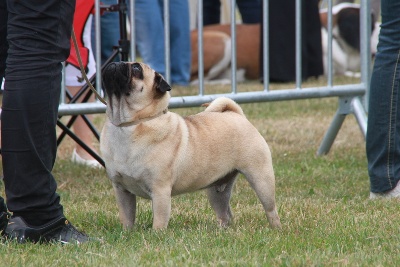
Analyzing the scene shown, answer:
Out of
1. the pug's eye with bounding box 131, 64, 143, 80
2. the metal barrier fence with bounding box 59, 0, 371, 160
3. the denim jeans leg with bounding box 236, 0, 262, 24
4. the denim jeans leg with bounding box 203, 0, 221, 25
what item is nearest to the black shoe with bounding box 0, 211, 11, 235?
the pug's eye with bounding box 131, 64, 143, 80

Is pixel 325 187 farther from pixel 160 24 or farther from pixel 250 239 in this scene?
pixel 160 24

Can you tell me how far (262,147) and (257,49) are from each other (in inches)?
295

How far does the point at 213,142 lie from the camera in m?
3.69

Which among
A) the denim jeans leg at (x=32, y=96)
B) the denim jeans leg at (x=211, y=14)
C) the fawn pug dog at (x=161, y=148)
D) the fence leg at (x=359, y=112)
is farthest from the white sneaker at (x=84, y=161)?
the denim jeans leg at (x=211, y=14)

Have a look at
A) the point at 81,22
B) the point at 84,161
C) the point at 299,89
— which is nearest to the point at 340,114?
the point at 299,89

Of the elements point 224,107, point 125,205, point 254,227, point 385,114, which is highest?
point 224,107

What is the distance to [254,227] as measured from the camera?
3797 millimetres

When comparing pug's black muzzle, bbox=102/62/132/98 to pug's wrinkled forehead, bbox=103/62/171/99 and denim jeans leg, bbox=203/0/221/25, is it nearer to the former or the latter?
pug's wrinkled forehead, bbox=103/62/171/99

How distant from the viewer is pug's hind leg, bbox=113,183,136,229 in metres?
3.64

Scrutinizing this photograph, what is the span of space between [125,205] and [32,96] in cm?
75

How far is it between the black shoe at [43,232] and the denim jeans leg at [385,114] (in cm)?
187

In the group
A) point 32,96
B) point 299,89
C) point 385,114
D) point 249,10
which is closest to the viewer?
point 32,96

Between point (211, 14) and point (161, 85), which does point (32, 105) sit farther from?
point (211, 14)

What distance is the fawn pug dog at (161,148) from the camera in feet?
11.4
